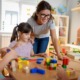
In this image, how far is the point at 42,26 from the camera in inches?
65.2

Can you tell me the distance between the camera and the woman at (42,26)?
4.56 feet

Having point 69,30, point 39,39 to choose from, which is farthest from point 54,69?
point 69,30

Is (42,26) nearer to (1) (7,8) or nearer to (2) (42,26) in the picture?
(2) (42,26)

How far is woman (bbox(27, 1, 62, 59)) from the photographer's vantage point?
139 cm

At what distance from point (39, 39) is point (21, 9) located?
267 centimetres

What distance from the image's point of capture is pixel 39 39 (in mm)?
1815

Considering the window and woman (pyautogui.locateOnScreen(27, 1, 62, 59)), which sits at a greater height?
the window

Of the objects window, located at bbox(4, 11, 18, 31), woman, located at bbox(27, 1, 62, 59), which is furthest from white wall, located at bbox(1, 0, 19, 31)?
woman, located at bbox(27, 1, 62, 59)

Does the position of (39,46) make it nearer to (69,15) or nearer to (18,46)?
(18,46)

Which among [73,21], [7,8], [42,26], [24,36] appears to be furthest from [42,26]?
[73,21]

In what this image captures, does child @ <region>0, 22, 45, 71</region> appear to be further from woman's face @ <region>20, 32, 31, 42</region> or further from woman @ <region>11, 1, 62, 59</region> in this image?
woman @ <region>11, 1, 62, 59</region>

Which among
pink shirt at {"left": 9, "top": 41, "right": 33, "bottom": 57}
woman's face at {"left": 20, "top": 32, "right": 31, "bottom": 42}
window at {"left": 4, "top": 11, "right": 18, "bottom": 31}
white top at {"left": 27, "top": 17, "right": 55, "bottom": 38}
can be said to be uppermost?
window at {"left": 4, "top": 11, "right": 18, "bottom": 31}

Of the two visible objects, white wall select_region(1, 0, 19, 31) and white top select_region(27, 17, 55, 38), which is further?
white wall select_region(1, 0, 19, 31)

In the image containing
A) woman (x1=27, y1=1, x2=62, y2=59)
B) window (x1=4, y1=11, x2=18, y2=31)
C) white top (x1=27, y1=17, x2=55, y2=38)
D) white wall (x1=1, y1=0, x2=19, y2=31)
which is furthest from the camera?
window (x1=4, y1=11, x2=18, y2=31)
